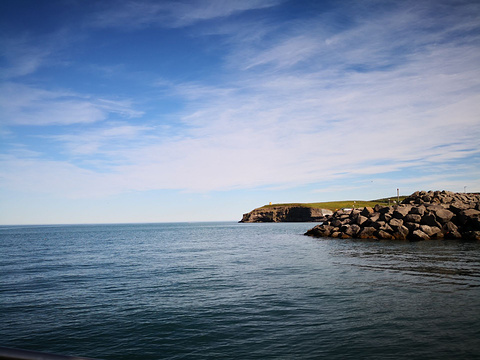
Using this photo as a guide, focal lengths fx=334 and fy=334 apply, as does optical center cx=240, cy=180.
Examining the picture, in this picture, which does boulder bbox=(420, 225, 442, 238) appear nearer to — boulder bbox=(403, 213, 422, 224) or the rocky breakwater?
the rocky breakwater

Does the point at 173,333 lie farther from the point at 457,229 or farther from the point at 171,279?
the point at 457,229

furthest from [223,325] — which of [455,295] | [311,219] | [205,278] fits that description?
[311,219]

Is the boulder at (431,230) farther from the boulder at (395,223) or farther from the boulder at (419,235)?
the boulder at (395,223)

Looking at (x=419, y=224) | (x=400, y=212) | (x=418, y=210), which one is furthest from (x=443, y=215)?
(x=400, y=212)

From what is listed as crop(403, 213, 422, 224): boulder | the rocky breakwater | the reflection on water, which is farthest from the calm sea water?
crop(403, 213, 422, 224): boulder

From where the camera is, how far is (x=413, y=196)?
3157 inches

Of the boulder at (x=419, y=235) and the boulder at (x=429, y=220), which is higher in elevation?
the boulder at (x=429, y=220)

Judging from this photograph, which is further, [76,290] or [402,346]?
[76,290]

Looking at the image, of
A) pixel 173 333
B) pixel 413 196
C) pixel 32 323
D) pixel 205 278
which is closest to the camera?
pixel 173 333

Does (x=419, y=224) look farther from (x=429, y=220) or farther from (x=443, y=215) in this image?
(x=443, y=215)

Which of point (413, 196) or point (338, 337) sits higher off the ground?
point (413, 196)

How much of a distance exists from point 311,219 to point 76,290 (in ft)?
611

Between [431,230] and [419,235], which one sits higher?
[431,230]

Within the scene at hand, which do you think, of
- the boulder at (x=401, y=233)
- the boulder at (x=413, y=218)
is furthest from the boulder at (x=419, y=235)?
the boulder at (x=413, y=218)
